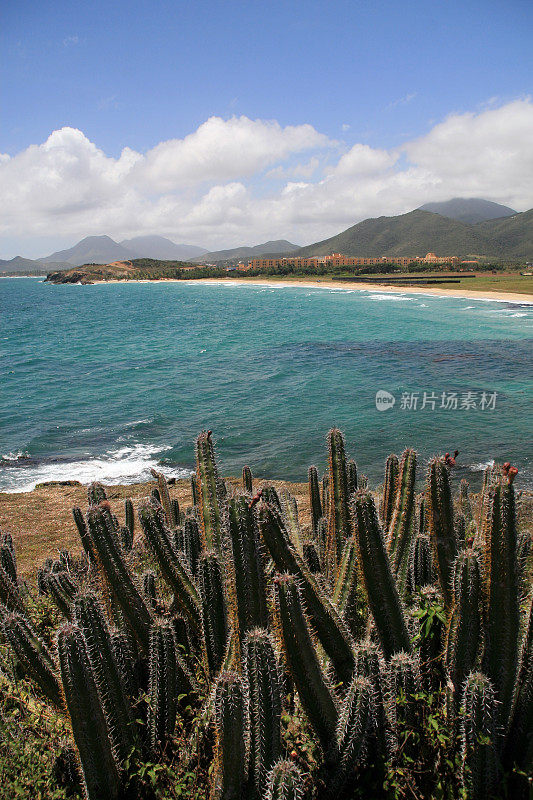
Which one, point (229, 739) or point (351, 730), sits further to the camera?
point (351, 730)

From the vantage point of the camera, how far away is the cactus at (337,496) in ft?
17.6

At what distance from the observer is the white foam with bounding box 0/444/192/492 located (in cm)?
1578

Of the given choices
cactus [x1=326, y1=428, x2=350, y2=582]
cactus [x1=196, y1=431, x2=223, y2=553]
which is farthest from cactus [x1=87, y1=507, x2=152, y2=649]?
cactus [x1=326, y1=428, x2=350, y2=582]

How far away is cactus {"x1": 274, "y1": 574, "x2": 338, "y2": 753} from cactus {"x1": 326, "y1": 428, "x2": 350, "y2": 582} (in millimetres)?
2207

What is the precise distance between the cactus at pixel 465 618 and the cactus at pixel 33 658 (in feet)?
10.5

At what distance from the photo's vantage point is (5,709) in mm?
4227

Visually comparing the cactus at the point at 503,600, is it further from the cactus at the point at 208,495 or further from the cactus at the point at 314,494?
the cactus at the point at 314,494

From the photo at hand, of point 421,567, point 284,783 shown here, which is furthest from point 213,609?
point 421,567

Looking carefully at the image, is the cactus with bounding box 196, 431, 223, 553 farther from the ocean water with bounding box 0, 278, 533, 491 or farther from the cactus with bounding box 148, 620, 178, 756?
the ocean water with bounding box 0, 278, 533, 491

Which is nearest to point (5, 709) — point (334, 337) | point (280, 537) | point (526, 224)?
point (280, 537)

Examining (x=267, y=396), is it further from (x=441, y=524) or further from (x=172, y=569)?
(x=441, y=524)

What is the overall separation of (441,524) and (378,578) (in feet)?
3.65

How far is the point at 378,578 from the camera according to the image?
140 inches

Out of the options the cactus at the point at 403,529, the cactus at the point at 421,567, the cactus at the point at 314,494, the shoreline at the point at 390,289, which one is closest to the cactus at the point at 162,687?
the cactus at the point at 403,529
